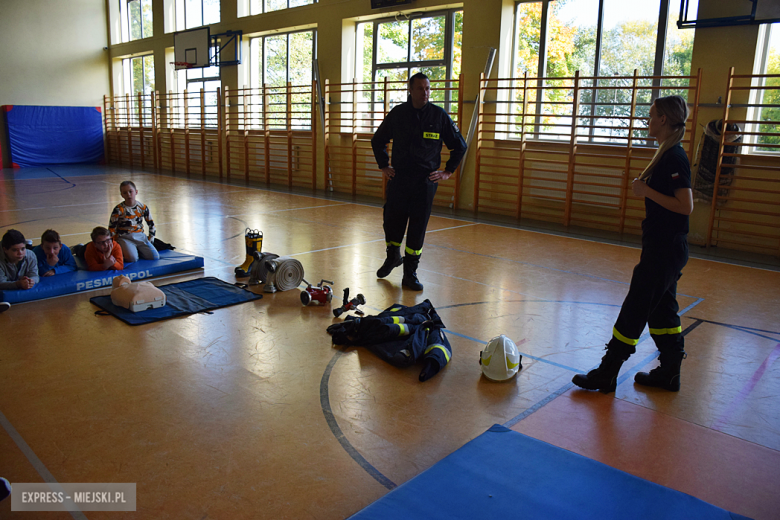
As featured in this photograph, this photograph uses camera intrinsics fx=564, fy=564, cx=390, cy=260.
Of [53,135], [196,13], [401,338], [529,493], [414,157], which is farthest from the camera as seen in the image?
[53,135]

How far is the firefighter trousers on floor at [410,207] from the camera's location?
507 centimetres

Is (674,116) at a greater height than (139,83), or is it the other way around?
(139,83)

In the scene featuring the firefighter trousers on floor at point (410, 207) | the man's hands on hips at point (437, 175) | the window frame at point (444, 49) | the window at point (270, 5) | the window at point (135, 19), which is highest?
the window at point (135, 19)

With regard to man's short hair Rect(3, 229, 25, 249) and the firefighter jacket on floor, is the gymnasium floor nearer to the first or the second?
the firefighter jacket on floor

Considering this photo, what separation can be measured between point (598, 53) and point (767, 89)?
248 centimetres

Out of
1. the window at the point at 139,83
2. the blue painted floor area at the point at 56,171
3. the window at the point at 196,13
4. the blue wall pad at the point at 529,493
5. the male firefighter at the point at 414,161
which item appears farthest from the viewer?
the window at the point at 139,83

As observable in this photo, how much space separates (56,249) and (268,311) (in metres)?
1.95

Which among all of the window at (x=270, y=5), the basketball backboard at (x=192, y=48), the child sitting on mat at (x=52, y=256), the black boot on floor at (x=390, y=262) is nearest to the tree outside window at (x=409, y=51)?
the window at (x=270, y=5)

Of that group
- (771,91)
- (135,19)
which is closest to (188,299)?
(771,91)

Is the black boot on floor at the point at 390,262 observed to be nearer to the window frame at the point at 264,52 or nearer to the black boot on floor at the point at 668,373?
the black boot on floor at the point at 668,373

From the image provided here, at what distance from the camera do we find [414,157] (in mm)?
5008

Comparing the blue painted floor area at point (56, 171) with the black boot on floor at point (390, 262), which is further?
the blue painted floor area at point (56, 171)

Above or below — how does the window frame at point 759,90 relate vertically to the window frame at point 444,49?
below

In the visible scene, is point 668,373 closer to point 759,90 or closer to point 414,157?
point 414,157
